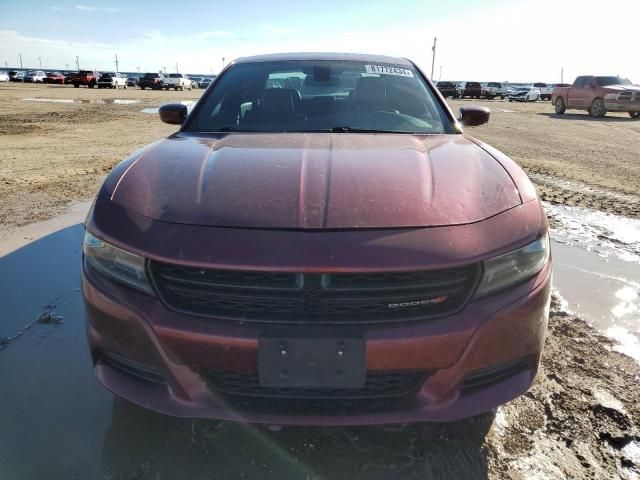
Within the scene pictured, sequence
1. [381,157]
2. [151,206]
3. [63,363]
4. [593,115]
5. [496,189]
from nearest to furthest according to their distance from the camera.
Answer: [151,206], [496,189], [381,157], [63,363], [593,115]

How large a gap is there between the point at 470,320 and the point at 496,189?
1.90 ft

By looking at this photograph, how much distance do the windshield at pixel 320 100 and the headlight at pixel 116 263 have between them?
120 cm

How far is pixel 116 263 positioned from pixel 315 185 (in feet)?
2.49

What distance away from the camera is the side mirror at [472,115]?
3359 millimetres

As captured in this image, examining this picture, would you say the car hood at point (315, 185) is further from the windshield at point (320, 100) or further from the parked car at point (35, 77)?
the parked car at point (35, 77)

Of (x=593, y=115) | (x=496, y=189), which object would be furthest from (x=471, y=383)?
(x=593, y=115)

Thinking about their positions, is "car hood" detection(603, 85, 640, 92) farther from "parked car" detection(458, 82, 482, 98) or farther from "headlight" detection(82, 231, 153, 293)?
"parked car" detection(458, 82, 482, 98)

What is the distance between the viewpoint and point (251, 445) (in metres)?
1.97

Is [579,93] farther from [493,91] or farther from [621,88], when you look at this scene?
[493,91]

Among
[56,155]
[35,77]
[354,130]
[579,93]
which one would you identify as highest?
[35,77]

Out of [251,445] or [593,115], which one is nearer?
[251,445]

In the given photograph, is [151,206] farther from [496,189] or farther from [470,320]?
[496,189]

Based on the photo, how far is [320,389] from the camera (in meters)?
1.63

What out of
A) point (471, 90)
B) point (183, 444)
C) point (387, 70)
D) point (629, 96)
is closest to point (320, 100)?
point (387, 70)
